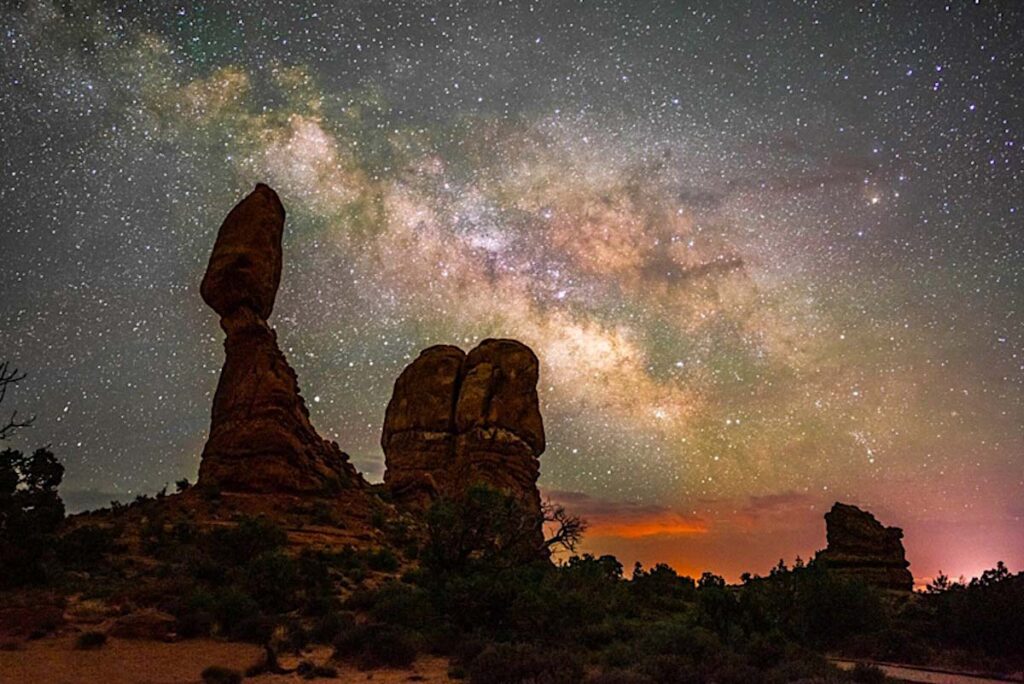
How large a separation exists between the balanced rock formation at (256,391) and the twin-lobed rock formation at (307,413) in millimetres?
62

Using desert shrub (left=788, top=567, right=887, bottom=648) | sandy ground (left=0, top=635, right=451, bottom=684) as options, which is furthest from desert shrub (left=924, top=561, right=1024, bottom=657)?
sandy ground (left=0, top=635, right=451, bottom=684)

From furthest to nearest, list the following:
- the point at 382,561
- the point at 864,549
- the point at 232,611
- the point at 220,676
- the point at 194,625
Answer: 1. the point at 864,549
2. the point at 382,561
3. the point at 232,611
4. the point at 194,625
5. the point at 220,676

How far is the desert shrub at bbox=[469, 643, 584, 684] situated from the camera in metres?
11.5

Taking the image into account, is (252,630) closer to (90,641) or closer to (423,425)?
(90,641)

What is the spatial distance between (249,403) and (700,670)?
28.3 meters

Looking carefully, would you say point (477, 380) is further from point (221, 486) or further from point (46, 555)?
point (46, 555)

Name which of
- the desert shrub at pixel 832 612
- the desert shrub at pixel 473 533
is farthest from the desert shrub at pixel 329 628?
the desert shrub at pixel 832 612

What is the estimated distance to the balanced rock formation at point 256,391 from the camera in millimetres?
32906

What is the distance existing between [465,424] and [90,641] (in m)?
35.3

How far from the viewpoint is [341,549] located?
1104 inches

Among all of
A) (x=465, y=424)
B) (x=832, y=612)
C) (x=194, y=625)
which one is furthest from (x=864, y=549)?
(x=194, y=625)

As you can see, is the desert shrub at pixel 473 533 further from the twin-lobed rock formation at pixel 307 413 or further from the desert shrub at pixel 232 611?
the twin-lobed rock formation at pixel 307 413

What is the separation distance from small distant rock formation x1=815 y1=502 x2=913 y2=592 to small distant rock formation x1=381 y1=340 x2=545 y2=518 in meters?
22.0

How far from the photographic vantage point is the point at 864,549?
147ft
